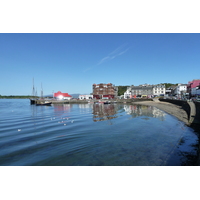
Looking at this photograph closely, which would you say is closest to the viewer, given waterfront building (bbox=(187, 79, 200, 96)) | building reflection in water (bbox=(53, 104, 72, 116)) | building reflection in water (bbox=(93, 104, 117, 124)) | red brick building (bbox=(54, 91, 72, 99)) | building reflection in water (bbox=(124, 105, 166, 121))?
building reflection in water (bbox=(93, 104, 117, 124))

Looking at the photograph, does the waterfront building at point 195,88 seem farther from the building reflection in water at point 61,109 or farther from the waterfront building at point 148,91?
the building reflection in water at point 61,109

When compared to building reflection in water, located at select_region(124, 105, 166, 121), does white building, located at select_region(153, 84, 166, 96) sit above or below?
above

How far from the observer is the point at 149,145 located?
12.2m

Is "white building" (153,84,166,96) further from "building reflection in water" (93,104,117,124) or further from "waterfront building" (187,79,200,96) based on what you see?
"building reflection in water" (93,104,117,124)

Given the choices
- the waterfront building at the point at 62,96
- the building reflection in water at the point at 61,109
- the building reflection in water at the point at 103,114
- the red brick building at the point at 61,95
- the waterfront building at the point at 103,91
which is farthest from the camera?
the red brick building at the point at 61,95

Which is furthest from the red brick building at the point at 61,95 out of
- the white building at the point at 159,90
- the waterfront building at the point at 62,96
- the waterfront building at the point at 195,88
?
the waterfront building at the point at 195,88

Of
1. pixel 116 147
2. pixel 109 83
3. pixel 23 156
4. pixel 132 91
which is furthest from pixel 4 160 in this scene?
pixel 132 91

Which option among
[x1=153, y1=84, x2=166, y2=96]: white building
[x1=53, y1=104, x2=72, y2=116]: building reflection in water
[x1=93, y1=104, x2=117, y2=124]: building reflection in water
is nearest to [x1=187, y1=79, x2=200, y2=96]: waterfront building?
[x1=153, y1=84, x2=166, y2=96]: white building

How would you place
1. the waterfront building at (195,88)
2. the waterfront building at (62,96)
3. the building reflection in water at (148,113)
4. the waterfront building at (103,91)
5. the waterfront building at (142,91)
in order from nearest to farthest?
1. the building reflection in water at (148,113)
2. the waterfront building at (195,88)
3. the waterfront building at (103,91)
4. the waterfront building at (62,96)
5. the waterfront building at (142,91)

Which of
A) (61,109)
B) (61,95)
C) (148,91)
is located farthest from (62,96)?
(148,91)

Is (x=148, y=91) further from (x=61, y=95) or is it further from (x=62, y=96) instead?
(x=61, y=95)

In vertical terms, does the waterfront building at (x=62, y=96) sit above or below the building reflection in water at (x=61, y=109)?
above

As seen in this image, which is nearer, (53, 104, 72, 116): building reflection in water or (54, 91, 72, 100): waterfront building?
(53, 104, 72, 116): building reflection in water

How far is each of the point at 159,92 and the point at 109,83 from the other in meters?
43.1
